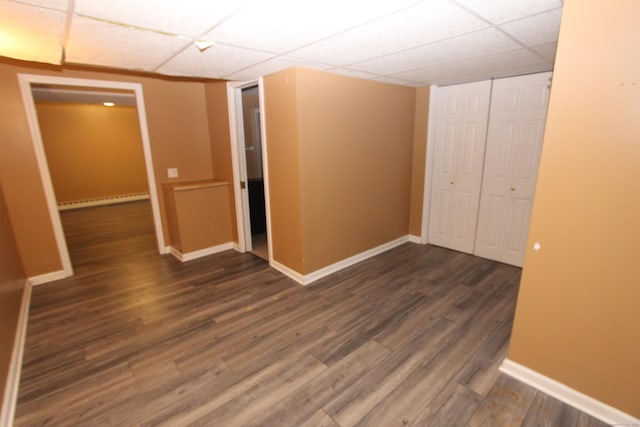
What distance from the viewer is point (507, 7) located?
1.61 m

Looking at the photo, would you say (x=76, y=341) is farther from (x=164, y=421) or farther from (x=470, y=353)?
(x=470, y=353)

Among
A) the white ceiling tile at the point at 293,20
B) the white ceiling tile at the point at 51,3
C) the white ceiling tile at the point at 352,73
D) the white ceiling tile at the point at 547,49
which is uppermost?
the white ceiling tile at the point at 352,73

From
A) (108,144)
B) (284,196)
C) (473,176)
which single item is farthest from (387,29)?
(108,144)

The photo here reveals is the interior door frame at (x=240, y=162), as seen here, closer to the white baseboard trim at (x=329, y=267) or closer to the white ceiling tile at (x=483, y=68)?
the white baseboard trim at (x=329, y=267)

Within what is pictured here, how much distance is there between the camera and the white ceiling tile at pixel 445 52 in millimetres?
2084

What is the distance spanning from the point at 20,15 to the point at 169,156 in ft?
8.15

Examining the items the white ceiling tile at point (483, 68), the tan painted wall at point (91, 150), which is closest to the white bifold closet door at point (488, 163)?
the white ceiling tile at point (483, 68)

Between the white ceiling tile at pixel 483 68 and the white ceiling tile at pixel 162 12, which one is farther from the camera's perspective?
the white ceiling tile at pixel 483 68

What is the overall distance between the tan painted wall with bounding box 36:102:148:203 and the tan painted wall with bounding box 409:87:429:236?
670 cm

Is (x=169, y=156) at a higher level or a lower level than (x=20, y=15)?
lower

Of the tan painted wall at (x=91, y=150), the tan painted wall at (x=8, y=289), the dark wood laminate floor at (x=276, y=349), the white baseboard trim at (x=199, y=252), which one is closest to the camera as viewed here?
the dark wood laminate floor at (x=276, y=349)

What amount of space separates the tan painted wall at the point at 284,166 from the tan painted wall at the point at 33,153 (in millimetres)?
1466

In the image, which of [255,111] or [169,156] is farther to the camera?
[255,111]

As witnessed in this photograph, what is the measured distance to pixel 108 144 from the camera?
7.44 meters
